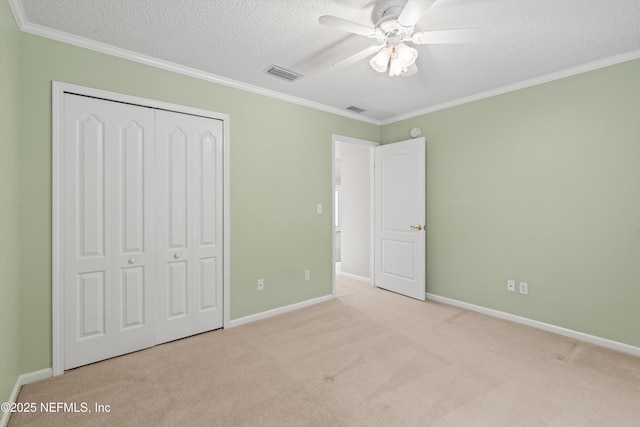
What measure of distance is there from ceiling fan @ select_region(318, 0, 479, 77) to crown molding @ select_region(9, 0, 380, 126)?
1.36 meters

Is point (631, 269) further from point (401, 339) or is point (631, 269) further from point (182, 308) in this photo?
point (182, 308)

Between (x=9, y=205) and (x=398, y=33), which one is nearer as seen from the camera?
(x=9, y=205)

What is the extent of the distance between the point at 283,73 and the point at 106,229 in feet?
6.92

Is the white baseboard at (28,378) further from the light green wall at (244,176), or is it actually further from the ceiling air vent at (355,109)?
the ceiling air vent at (355,109)

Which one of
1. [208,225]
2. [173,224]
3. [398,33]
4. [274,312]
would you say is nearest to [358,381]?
[274,312]

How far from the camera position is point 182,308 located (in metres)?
2.81

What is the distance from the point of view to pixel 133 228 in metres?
2.53

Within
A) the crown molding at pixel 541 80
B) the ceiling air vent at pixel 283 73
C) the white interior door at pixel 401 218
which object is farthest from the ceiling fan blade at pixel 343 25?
the white interior door at pixel 401 218

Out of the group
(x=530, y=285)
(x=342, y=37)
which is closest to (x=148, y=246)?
(x=342, y=37)

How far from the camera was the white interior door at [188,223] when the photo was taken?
8.83ft

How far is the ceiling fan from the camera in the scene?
167 centimetres

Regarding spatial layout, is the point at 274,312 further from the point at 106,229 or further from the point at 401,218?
the point at 401,218

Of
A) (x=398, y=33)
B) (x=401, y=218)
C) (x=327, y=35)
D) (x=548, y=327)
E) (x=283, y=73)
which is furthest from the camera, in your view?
(x=401, y=218)

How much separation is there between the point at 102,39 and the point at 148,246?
169cm
